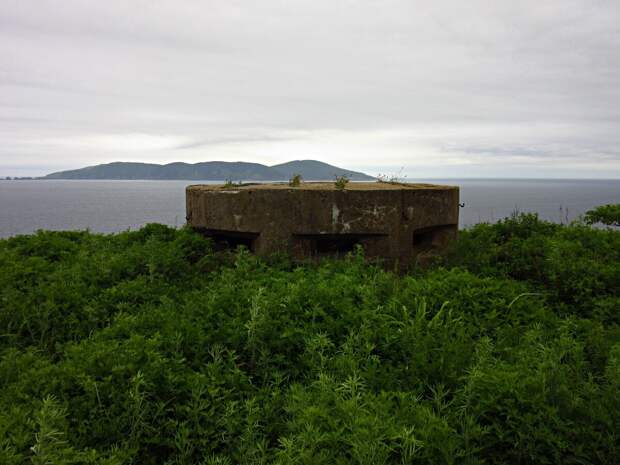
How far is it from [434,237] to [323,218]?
1743 millimetres

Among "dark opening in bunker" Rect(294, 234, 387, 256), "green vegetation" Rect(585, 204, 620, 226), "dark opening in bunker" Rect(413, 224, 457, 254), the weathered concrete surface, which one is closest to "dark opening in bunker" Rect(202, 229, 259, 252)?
the weathered concrete surface

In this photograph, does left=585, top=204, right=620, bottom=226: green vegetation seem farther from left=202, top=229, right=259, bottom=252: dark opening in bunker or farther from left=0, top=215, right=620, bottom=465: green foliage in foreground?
left=202, top=229, right=259, bottom=252: dark opening in bunker

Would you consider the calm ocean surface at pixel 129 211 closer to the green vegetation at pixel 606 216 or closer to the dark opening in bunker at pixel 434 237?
the green vegetation at pixel 606 216

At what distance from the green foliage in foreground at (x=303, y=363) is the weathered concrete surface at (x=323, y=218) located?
41 cm

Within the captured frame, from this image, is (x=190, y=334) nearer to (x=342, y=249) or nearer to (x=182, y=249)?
(x=182, y=249)

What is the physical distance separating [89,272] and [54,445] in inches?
109

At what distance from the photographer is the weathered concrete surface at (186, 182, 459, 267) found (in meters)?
5.38

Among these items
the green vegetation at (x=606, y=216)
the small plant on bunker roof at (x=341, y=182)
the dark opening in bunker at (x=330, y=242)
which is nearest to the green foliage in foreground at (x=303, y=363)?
the dark opening in bunker at (x=330, y=242)

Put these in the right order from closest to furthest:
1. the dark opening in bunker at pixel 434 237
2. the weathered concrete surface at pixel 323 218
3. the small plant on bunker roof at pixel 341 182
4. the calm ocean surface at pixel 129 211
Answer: the weathered concrete surface at pixel 323 218
the small plant on bunker roof at pixel 341 182
the dark opening in bunker at pixel 434 237
the calm ocean surface at pixel 129 211

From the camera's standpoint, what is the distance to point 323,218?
538 centimetres

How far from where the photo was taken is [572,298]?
4.75 m

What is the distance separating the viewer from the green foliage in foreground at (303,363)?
7.81 ft

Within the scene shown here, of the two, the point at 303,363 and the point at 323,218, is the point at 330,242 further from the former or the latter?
the point at 303,363

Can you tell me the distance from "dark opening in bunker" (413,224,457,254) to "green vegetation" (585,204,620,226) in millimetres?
2393
